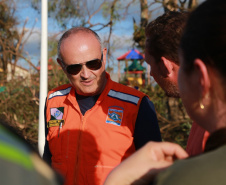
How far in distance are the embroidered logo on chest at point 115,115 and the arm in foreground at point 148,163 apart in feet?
4.33

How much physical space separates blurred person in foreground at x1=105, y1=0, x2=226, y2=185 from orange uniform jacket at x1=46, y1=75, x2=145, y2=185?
1.22 meters

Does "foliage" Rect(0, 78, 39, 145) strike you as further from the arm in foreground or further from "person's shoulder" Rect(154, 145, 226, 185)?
"person's shoulder" Rect(154, 145, 226, 185)

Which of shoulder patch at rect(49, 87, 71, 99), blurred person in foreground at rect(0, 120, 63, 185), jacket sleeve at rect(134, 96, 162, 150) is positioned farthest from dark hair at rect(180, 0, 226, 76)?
shoulder patch at rect(49, 87, 71, 99)

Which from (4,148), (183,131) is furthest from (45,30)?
(4,148)

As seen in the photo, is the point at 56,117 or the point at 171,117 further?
the point at 171,117

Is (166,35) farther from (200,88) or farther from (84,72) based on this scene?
(200,88)

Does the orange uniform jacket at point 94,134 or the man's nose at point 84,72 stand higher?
the man's nose at point 84,72

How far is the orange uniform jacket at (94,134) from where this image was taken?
88.7 inches

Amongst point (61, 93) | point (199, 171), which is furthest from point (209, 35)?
point (61, 93)

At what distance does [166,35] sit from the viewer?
1.96 metres

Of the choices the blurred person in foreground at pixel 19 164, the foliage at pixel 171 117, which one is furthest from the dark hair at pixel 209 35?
the foliage at pixel 171 117

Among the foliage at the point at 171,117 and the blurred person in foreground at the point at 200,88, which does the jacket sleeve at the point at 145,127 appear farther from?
the foliage at the point at 171,117

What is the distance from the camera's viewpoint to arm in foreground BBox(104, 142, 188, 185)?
971mm

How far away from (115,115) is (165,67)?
1.89 feet
